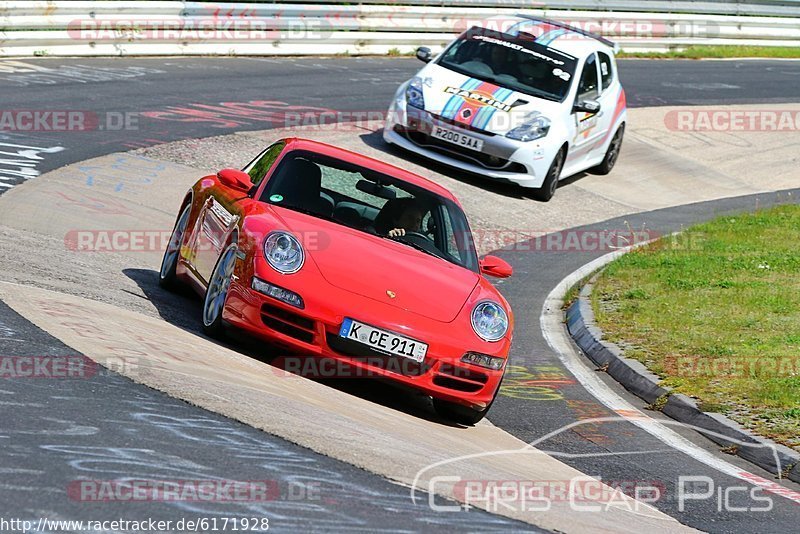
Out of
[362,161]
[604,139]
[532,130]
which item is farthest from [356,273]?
[604,139]

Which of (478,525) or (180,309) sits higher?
(478,525)

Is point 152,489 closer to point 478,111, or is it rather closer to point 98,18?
point 478,111

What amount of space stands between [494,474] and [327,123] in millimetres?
12528

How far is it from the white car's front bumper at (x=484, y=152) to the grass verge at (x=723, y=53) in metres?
15.3

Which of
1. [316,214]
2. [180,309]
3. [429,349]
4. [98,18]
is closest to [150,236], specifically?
[180,309]

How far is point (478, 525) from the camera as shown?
5160 mm

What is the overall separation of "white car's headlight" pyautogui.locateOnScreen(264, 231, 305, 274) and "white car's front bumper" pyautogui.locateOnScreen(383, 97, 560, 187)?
8.52 metres

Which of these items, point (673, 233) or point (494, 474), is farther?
point (673, 233)

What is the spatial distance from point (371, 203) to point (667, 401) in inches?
99.7

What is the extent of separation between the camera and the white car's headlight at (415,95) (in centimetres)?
1638

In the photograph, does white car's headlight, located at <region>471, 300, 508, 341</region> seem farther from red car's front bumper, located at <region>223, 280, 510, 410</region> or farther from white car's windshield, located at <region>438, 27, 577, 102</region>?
white car's windshield, located at <region>438, 27, 577, 102</region>

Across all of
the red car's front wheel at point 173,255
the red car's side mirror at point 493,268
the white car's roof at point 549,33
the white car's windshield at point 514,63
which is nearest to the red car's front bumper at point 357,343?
the red car's side mirror at point 493,268

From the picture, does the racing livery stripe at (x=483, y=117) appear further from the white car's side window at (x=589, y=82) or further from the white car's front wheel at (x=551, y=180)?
the white car's side window at (x=589, y=82)

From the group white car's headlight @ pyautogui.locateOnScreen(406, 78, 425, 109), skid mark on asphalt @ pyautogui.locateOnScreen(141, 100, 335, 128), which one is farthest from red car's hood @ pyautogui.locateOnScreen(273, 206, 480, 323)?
skid mark on asphalt @ pyautogui.locateOnScreen(141, 100, 335, 128)
